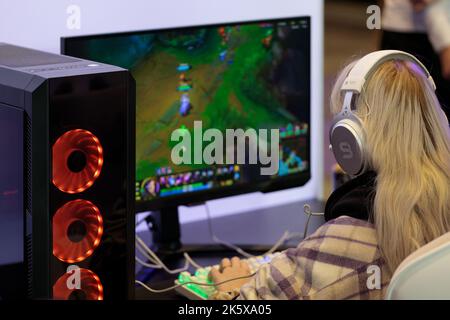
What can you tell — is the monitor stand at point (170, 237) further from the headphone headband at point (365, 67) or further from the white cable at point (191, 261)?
the headphone headband at point (365, 67)

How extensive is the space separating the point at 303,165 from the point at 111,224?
910 mm

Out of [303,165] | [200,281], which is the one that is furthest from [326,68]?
[200,281]

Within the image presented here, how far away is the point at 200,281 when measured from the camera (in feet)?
6.25

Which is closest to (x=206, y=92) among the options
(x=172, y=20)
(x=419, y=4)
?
(x=172, y=20)

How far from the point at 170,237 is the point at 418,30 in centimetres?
108

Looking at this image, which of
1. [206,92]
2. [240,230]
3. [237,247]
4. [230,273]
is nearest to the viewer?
[230,273]

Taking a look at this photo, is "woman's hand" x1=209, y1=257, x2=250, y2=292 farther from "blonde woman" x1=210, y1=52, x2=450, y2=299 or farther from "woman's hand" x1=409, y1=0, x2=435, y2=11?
"woman's hand" x1=409, y1=0, x2=435, y2=11

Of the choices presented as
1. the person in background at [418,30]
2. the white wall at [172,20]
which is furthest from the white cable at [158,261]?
the person in background at [418,30]

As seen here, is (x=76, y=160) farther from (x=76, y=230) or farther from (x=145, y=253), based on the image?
(x=145, y=253)

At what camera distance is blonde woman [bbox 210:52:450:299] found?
1.36 m

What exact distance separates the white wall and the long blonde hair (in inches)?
34.5

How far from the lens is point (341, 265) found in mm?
1398

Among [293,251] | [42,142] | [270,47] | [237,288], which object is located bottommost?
[237,288]

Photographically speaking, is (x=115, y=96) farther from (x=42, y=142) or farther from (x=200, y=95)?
(x=200, y=95)
